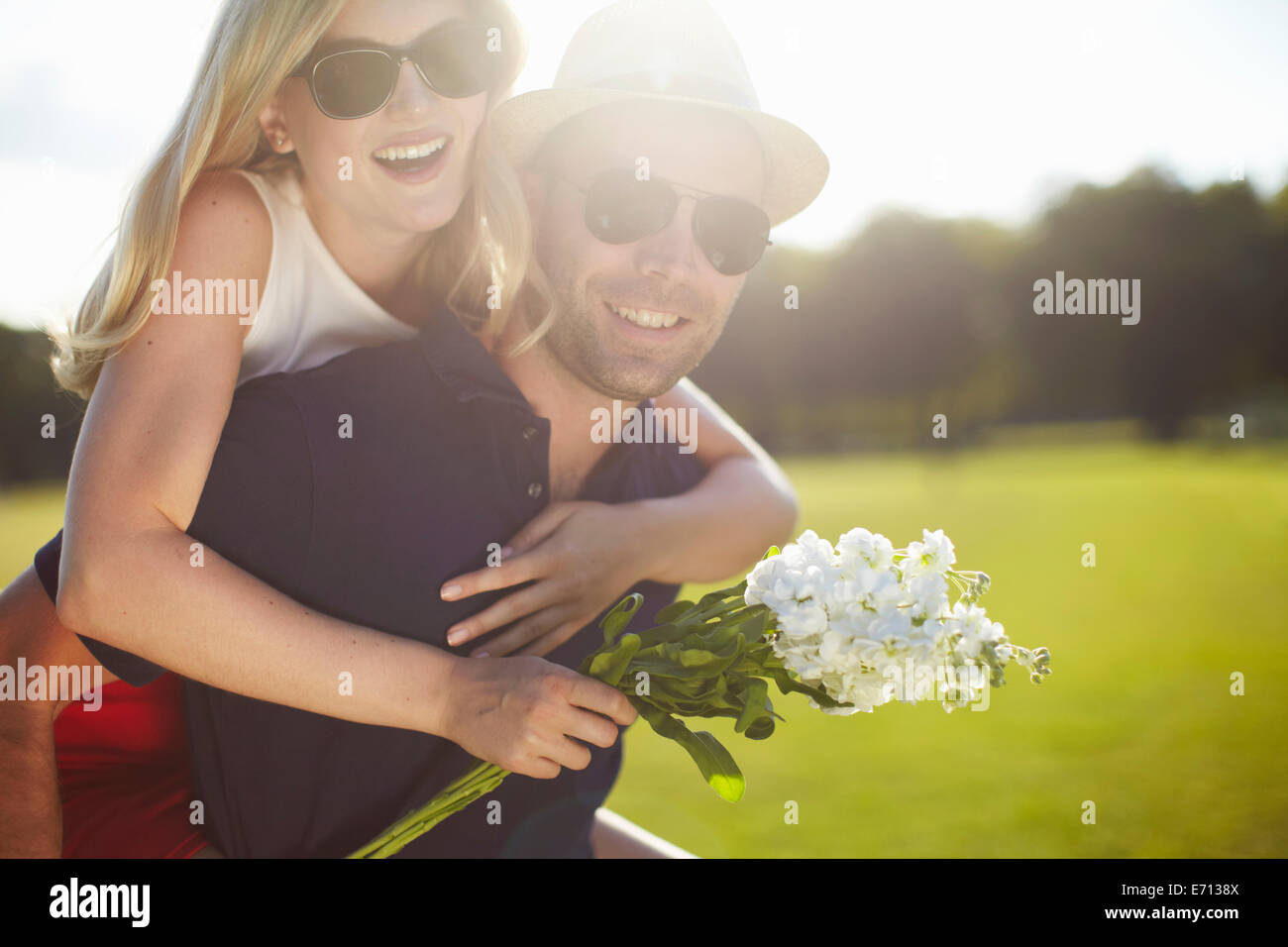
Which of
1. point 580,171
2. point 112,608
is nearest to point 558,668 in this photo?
point 112,608

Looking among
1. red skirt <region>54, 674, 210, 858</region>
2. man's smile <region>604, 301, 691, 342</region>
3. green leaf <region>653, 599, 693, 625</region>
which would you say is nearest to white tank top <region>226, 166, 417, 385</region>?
man's smile <region>604, 301, 691, 342</region>

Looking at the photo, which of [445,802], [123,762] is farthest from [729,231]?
[123,762]

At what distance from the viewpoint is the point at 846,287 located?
4969 cm

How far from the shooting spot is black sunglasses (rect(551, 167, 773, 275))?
9.96ft

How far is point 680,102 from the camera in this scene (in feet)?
9.97

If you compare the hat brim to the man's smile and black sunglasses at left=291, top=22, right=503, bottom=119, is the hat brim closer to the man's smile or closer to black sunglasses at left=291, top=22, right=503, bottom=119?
black sunglasses at left=291, top=22, right=503, bottom=119

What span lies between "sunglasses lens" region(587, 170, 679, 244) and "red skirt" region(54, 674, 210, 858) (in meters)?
1.83

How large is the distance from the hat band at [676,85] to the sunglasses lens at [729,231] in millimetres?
304

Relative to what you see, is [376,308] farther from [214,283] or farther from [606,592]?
[606,592]

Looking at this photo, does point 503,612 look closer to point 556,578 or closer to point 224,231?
point 556,578

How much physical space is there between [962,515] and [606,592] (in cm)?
2205

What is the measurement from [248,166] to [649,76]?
A: 131 cm

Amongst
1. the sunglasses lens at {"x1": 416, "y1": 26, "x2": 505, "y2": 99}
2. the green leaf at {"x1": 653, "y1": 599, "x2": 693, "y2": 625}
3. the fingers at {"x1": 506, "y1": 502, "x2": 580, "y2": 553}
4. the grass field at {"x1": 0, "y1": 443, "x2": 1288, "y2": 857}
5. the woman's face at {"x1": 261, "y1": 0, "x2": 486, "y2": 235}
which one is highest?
the sunglasses lens at {"x1": 416, "y1": 26, "x2": 505, "y2": 99}

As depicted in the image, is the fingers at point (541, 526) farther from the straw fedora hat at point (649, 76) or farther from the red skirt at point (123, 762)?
the straw fedora hat at point (649, 76)
